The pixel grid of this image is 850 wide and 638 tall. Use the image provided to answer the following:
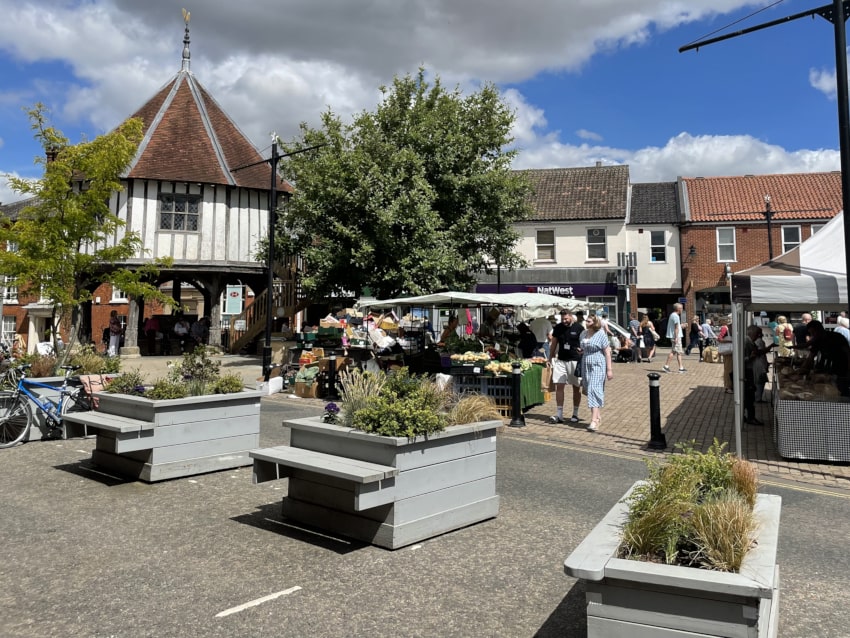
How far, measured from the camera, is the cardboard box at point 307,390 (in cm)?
1428

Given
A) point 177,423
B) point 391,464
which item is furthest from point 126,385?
point 391,464

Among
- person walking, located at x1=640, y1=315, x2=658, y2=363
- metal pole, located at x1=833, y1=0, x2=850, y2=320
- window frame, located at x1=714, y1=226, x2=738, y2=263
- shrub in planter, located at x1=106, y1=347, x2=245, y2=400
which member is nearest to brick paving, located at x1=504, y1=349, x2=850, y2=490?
metal pole, located at x1=833, y1=0, x2=850, y2=320

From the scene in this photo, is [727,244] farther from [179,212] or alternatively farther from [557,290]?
[179,212]

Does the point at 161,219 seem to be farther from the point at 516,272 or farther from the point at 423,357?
the point at 516,272

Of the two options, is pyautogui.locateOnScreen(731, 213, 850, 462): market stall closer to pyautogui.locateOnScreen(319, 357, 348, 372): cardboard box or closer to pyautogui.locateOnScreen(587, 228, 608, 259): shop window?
pyautogui.locateOnScreen(319, 357, 348, 372): cardboard box

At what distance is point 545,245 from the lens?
34312 millimetres

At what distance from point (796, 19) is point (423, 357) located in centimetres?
837

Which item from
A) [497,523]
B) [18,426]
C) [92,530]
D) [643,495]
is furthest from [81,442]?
[643,495]

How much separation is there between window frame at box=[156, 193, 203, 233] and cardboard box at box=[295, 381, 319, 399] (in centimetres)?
1212

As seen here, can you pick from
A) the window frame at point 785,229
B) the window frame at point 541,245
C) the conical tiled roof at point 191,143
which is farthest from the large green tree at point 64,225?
the window frame at point 785,229

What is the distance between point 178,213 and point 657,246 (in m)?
23.0

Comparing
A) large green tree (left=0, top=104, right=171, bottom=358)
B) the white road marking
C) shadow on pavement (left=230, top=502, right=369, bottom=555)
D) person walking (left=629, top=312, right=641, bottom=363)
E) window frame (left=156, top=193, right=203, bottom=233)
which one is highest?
window frame (left=156, top=193, right=203, bottom=233)

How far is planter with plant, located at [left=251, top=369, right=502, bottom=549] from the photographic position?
4.74 metres

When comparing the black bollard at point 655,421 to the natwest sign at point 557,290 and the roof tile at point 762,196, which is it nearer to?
the natwest sign at point 557,290
